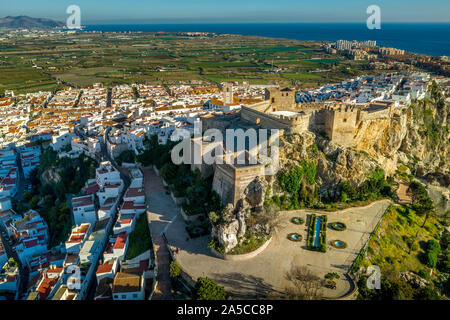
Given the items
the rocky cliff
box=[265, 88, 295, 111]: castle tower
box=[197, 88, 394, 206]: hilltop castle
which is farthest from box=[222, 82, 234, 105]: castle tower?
the rocky cliff

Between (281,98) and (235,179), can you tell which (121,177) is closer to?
(235,179)

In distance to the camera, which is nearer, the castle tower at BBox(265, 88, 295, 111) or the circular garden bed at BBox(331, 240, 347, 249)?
the circular garden bed at BBox(331, 240, 347, 249)

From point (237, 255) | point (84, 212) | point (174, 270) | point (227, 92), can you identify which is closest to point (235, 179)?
point (237, 255)

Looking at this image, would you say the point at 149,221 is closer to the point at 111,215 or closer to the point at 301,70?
the point at 111,215

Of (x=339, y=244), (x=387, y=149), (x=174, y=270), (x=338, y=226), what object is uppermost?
(x=387, y=149)

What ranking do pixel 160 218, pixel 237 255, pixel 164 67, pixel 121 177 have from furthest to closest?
pixel 164 67
pixel 121 177
pixel 160 218
pixel 237 255

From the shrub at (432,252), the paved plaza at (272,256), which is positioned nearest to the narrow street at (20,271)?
the paved plaza at (272,256)

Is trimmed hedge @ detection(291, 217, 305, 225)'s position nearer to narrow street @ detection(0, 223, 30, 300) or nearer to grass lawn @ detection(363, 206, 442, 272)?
grass lawn @ detection(363, 206, 442, 272)

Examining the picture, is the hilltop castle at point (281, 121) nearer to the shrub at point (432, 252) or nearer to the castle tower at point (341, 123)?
the castle tower at point (341, 123)
